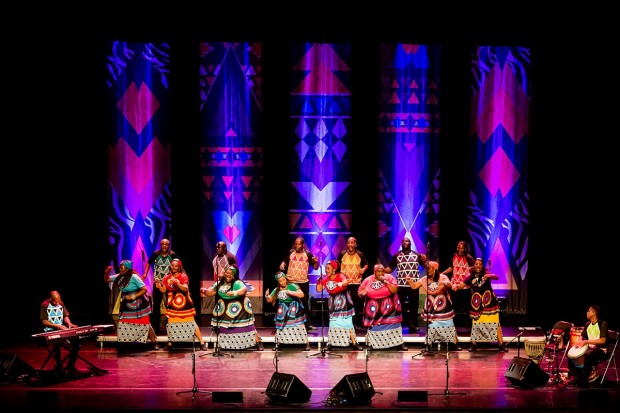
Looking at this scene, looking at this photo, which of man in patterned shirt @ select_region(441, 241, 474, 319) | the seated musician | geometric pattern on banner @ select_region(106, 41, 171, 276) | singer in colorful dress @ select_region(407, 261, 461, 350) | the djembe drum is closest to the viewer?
the seated musician

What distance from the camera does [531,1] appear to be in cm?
1123

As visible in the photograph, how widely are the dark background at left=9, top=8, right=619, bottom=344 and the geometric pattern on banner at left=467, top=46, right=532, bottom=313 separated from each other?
0.17 metres

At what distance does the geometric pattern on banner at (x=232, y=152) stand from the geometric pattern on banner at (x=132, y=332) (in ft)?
6.38

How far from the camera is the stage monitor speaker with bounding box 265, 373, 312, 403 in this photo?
744cm

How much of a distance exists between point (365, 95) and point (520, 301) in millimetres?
4057

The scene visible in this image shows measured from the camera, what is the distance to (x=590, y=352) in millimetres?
8250

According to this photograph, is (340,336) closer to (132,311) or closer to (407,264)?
(407,264)

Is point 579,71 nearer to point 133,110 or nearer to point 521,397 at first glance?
point 521,397

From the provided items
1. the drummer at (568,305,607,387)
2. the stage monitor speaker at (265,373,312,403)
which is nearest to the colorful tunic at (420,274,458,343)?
the drummer at (568,305,607,387)

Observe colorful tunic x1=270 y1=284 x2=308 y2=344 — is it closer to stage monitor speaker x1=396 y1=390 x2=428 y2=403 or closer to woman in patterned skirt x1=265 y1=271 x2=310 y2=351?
woman in patterned skirt x1=265 y1=271 x2=310 y2=351

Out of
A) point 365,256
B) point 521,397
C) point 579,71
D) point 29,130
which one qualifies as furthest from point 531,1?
point 29,130

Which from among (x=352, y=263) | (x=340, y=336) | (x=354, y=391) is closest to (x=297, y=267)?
(x=352, y=263)

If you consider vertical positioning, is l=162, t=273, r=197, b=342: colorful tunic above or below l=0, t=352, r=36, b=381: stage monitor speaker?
above

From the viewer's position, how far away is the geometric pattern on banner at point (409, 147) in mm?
11797
